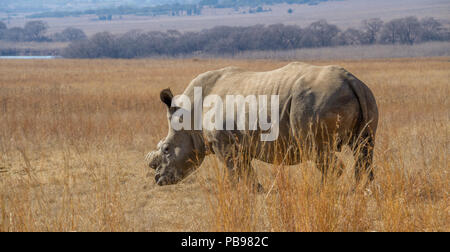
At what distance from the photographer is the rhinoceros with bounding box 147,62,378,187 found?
4938 mm

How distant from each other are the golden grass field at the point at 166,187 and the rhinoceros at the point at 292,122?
0.25 metres

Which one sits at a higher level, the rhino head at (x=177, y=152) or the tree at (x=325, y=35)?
the rhino head at (x=177, y=152)

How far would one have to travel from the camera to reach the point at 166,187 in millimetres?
6609

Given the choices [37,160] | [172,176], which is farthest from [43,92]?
[172,176]

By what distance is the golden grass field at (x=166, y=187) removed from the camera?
3871 millimetres

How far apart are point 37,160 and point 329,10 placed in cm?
13083

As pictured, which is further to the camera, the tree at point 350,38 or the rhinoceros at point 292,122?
the tree at point 350,38

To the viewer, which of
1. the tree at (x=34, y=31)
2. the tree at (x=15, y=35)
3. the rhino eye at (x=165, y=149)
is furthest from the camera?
the tree at (x=34, y=31)

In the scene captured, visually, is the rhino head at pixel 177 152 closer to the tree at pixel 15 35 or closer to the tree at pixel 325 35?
the tree at pixel 325 35

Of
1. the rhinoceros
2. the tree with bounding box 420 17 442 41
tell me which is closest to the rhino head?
the rhinoceros

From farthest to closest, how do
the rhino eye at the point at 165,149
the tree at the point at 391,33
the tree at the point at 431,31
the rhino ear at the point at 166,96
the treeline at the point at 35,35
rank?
the treeline at the point at 35,35, the tree at the point at 391,33, the tree at the point at 431,31, the rhino eye at the point at 165,149, the rhino ear at the point at 166,96

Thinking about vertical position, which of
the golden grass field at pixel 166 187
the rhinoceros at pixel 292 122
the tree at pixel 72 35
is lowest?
the tree at pixel 72 35

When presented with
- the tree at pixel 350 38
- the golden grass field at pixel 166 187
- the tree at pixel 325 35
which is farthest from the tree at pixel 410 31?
the golden grass field at pixel 166 187

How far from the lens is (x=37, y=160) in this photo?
830 centimetres
